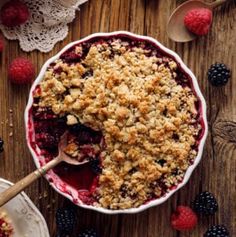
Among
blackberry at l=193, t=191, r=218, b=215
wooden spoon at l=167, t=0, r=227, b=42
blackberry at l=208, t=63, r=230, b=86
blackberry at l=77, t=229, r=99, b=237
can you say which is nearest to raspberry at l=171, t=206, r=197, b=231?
blackberry at l=193, t=191, r=218, b=215

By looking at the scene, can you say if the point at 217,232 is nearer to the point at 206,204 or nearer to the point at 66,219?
the point at 206,204

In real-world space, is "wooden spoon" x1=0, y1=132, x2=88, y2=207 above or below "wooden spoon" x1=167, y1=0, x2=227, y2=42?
below

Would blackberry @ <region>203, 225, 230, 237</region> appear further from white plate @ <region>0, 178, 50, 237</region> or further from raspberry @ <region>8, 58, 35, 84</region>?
raspberry @ <region>8, 58, 35, 84</region>

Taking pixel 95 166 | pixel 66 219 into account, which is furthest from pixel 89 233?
pixel 95 166

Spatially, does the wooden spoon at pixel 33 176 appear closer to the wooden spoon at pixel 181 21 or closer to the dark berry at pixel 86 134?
the dark berry at pixel 86 134

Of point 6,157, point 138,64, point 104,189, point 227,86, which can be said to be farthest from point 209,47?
point 6,157

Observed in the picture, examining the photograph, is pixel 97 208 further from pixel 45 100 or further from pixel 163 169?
pixel 45 100
